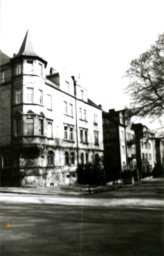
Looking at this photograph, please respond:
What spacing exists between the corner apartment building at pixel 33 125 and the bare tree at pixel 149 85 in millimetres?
11033

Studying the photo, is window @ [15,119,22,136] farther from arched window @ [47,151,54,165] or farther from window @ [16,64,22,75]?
window @ [16,64,22,75]

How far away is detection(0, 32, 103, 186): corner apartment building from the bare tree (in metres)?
11.0

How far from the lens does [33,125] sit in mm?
22312

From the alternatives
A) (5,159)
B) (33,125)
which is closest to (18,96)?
(33,125)

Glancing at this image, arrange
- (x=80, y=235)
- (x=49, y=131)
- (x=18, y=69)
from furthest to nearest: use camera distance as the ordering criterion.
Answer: (x=49, y=131) < (x=18, y=69) < (x=80, y=235)

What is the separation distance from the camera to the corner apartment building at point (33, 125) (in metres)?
21.8

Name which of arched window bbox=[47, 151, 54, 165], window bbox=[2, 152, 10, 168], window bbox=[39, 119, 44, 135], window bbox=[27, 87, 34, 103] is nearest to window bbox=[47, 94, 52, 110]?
window bbox=[39, 119, 44, 135]

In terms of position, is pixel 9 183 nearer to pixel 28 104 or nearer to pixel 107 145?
pixel 28 104

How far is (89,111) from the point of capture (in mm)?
31531

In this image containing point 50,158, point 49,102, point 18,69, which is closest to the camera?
point 18,69

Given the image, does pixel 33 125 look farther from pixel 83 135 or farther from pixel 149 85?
pixel 149 85

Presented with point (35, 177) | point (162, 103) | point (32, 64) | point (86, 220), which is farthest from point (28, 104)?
point (86, 220)

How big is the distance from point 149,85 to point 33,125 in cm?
1289

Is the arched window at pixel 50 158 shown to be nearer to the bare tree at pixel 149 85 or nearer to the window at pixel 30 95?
the window at pixel 30 95
